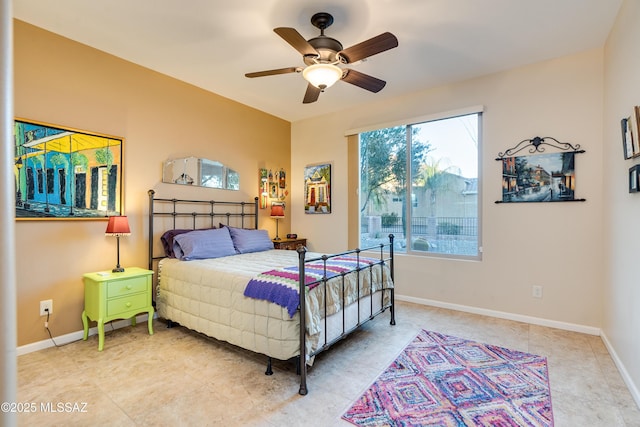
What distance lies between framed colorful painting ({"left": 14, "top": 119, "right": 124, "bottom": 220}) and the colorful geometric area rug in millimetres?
2945

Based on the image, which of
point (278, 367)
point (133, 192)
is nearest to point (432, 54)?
point (278, 367)

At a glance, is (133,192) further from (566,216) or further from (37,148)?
(566,216)

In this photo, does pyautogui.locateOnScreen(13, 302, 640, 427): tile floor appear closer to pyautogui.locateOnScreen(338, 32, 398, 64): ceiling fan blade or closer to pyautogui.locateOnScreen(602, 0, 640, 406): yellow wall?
pyautogui.locateOnScreen(602, 0, 640, 406): yellow wall

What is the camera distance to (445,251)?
3889mm

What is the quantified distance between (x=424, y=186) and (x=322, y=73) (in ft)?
7.58

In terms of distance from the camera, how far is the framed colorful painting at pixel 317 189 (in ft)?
16.0

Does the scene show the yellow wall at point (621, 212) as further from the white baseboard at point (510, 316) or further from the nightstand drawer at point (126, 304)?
the nightstand drawer at point (126, 304)

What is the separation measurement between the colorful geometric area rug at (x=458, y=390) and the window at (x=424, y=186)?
1.48 metres

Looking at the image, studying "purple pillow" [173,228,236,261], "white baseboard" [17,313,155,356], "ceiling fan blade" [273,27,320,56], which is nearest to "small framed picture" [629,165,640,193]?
"ceiling fan blade" [273,27,320,56]

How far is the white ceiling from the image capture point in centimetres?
236

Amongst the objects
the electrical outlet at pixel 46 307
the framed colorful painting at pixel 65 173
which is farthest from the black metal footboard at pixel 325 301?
the electrical outlet at pixel 46 307

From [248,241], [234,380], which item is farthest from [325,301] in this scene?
[248,241]

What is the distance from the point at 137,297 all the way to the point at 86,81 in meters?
2.13

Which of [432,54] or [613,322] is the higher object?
[432,54]
